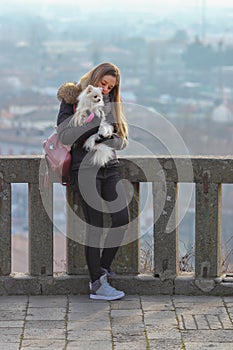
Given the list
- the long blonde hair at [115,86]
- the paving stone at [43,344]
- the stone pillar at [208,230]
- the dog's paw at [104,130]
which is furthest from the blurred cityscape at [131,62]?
the paving stone at [43,344]

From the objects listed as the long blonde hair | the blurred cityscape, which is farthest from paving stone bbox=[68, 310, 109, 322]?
the blurred cityscape

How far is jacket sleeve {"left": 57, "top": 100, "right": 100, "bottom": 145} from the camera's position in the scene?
608cm

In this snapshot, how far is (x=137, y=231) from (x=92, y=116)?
103 centimetres

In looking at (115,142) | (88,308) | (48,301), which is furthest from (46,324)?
(115,142)

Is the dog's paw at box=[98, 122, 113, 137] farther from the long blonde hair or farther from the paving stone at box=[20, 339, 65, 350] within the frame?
the paving stone at box=[20, 339, 65, 350]

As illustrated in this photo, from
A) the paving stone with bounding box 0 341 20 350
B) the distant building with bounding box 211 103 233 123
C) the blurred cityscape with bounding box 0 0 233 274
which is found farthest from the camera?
the distant building with bounding box 211 103 233 123

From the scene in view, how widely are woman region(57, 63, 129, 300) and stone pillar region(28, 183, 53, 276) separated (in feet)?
0.91

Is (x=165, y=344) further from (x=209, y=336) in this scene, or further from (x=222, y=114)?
(x=222, y=114)

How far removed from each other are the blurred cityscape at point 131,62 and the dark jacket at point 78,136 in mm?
19873

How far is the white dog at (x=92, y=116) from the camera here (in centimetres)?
607

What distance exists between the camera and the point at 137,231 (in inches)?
260

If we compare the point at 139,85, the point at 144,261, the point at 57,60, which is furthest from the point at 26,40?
the point at 144,261

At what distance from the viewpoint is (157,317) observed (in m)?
5.98

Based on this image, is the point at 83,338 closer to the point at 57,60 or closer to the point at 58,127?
the point at 58,127
